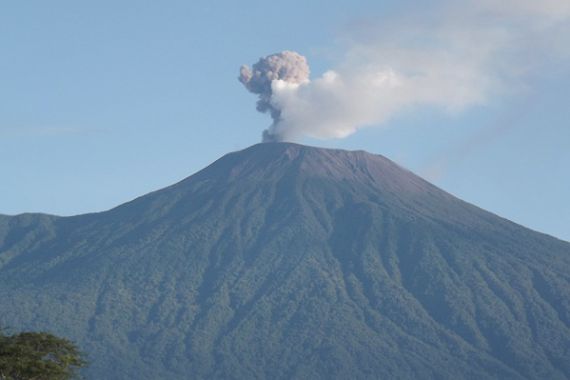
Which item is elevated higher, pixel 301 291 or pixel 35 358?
pixel 301 291

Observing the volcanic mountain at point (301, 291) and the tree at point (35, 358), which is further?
the volcanic mountain at point (301, 291)

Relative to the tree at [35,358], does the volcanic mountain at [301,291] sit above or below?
above

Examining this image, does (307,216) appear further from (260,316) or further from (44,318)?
(44,318)

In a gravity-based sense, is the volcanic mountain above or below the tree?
above

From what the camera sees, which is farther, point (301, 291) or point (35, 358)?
point (301, 291)
